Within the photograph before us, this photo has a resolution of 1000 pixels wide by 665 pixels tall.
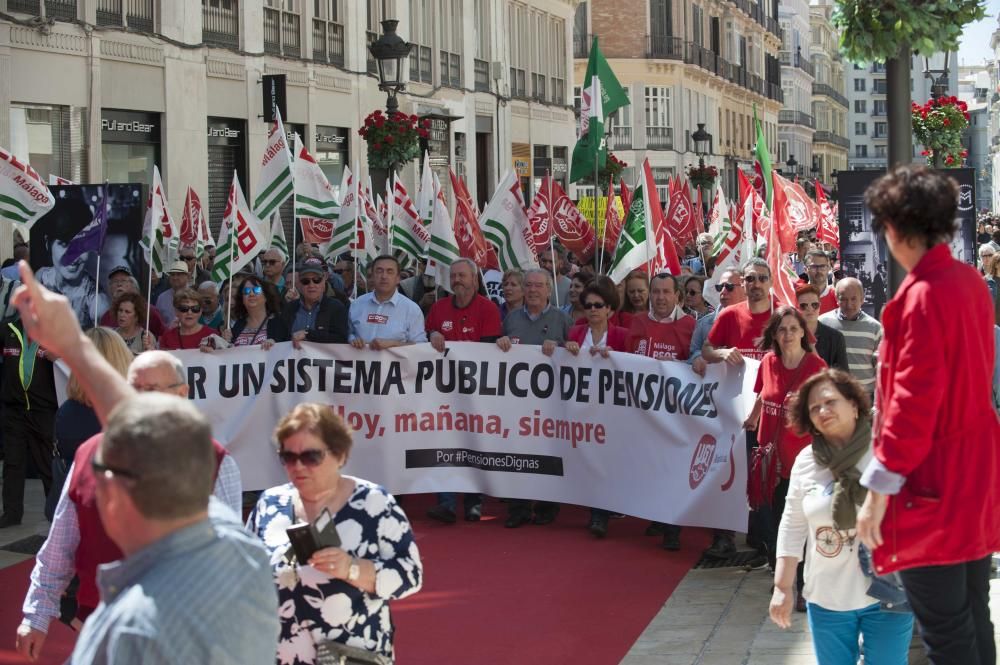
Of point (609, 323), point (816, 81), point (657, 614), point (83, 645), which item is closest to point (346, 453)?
point (83, 645)

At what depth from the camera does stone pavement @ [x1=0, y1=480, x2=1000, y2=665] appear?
23.9 feet

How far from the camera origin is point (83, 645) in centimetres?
292

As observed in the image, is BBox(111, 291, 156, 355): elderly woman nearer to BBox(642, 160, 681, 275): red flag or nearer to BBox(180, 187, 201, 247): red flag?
BBox(642, 160, 681, 275): red flag

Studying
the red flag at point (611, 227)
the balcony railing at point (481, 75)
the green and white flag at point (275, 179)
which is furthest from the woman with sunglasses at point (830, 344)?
the balcony railing at point (481, 75)

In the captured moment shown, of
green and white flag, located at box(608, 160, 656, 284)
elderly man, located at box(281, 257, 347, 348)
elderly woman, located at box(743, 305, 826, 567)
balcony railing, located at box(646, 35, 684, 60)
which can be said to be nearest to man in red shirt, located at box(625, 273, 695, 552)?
elderly woman, located at box(743, 305, 826, 567)

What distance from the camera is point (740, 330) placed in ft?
32.0

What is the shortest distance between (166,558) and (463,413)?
8103 mm

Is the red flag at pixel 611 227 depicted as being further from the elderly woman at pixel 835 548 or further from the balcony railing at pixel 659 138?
the balcony railing at pixel 659 138

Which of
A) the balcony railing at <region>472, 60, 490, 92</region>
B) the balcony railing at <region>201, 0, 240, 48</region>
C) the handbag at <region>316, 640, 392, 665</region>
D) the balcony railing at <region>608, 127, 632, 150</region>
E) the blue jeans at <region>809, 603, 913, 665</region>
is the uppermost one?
the balcony railing at <region>608, 127, 632, 150</region>

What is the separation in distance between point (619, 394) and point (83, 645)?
25.0ft

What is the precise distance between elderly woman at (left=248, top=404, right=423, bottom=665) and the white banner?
5.63 m

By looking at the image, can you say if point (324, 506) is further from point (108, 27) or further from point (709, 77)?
point (709, 77)

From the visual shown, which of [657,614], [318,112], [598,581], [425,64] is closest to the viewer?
[657,614]

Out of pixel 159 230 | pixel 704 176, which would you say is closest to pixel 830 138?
pixel 704 176
